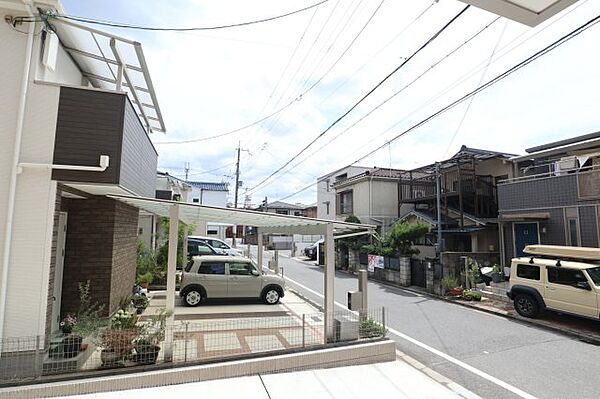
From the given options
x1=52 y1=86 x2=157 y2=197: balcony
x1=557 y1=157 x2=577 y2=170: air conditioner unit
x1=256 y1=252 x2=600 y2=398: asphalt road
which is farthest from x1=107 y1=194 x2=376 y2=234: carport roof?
x1=557 y1=157 x2=577 y2=170: air conditioner unit

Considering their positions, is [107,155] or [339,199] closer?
[107,155]

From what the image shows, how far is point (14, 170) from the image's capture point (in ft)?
14.6

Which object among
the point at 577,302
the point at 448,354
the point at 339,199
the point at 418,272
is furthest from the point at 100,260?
the point at 339,199

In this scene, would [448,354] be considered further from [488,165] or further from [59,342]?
[488,165]

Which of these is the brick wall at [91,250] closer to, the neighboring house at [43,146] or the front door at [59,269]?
the front door at [59,269]

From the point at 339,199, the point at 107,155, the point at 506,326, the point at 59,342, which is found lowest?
the point at 506,326

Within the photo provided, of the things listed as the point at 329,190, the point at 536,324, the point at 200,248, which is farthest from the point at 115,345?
the point at 329,190

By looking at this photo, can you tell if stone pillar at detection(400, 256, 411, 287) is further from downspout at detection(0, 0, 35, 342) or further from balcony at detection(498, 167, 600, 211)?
downspout at detection(0, 0, 35, 342)

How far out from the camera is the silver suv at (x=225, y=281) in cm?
968

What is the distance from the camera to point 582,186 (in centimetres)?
1179

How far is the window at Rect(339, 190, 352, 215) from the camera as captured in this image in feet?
88.4

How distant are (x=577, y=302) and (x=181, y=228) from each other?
567 inches

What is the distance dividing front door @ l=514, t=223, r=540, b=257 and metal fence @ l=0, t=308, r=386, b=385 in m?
10.8

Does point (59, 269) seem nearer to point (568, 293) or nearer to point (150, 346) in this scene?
point (150, 346)
